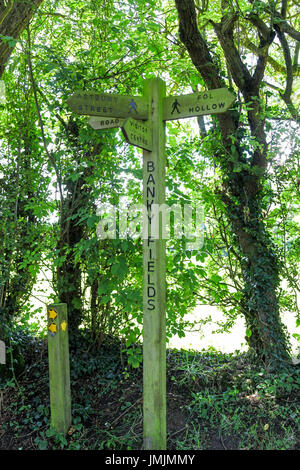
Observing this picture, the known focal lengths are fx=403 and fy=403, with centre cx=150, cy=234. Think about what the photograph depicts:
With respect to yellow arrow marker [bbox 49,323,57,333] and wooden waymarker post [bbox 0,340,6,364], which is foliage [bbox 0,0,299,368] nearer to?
wooden waymarker post [bbox 0,340,6,364]

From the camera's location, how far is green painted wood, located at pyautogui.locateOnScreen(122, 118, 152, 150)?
2.61m

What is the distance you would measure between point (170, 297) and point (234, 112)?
2.35 m

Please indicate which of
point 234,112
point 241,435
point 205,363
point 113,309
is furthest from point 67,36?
point 241,435

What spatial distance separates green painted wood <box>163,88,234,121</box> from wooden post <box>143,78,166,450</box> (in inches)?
4.0

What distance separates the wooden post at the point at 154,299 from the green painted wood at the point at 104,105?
17cm

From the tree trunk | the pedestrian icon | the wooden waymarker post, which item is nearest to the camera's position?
the pedestrian icon

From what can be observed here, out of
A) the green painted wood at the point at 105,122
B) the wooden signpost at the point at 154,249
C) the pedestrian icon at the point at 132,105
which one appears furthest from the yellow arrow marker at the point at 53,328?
the pedestrian icon at the point at 132,105

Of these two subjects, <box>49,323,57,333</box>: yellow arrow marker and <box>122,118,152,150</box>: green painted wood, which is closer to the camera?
<box>122,118,152,150</box>: green painted wood

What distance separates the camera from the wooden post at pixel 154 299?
118 inches

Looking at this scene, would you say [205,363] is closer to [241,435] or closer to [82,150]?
[241,435]

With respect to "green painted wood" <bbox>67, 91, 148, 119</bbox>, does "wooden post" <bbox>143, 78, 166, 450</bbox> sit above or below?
below

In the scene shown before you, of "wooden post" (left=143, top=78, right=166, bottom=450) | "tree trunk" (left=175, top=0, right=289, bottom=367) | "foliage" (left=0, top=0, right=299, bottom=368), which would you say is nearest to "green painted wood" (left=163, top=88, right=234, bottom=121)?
"wooden post" (left=143, top=78, right=166, bottom=450)

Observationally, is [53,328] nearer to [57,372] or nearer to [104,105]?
[57,372]

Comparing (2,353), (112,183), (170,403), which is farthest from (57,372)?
(112,183)
